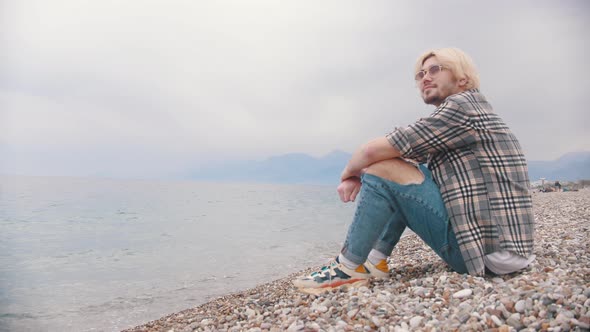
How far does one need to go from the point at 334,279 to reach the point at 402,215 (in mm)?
877

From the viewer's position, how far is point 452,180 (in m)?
3.02

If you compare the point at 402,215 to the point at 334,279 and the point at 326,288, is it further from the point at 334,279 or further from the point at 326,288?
the point at 326,288

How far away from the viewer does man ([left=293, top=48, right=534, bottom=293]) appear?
2895 mm

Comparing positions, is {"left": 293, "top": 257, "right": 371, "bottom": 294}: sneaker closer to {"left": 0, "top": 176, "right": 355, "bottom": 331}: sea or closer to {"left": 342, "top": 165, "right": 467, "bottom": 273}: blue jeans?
{"left": 342, "top": 165, "right": 467, "bottom": 273}: blue jeans

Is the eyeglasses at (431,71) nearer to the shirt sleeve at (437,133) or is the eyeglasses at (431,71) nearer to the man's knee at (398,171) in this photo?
the shirt sleeve at (437,133)

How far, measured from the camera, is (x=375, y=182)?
3213 mm

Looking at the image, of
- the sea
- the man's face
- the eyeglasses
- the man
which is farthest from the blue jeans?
the sea

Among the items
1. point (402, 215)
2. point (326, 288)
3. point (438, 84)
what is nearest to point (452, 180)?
point (402, 215)

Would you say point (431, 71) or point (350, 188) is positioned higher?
point (431, 71)

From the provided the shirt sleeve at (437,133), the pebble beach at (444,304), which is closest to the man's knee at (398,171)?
the shirt sleeve at (437,133)

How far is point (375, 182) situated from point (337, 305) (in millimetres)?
1088

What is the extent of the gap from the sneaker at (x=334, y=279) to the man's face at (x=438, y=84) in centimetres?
169

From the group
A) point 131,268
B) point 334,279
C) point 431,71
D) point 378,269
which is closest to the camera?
point 431,71

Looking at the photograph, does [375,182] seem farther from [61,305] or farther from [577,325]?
[61,305]
